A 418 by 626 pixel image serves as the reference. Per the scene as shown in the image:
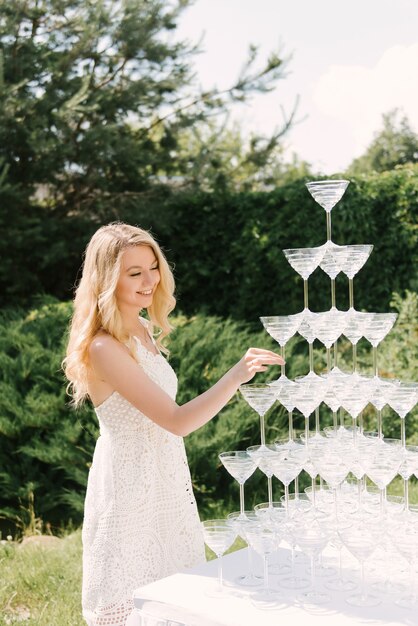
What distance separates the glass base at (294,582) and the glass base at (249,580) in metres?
0.06

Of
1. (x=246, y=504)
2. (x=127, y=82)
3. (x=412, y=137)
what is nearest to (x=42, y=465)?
(x=246, y=504)

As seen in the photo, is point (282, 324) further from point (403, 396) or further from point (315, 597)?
point (315, 597)

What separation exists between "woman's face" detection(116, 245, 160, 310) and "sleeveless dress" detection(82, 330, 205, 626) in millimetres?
170

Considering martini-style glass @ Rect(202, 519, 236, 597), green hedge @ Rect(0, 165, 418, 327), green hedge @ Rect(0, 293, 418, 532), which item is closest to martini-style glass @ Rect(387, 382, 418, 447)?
martini-style glass @ Rect(202, 519, 236, 597)

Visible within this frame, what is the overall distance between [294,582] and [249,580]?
0.41ft

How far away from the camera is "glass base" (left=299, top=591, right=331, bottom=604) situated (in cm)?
195

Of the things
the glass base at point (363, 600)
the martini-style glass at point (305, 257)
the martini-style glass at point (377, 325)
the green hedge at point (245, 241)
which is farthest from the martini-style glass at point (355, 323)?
the green hedge at point (245, 241)

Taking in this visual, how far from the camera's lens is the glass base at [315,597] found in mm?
1948

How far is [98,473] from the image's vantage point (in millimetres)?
2508

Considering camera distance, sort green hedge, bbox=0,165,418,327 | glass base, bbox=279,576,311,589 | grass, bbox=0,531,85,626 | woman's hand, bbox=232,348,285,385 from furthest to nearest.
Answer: green hedge, bbox=0,165,418,327
grass, bbox=0,531,85,626
woman's hand, bbox=232,348,285,385
glass base, bbox=279,576,311,589

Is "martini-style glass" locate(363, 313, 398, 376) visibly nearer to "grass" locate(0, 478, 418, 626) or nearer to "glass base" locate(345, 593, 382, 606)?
"glass base" locate(345, 593, 382, 606)

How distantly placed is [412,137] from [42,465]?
92.9 ft

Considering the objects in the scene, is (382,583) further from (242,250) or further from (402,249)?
(242,250)

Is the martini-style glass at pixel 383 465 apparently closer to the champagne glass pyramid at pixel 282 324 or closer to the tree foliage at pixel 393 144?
the champagne glass pyramid at pixel 282 324
